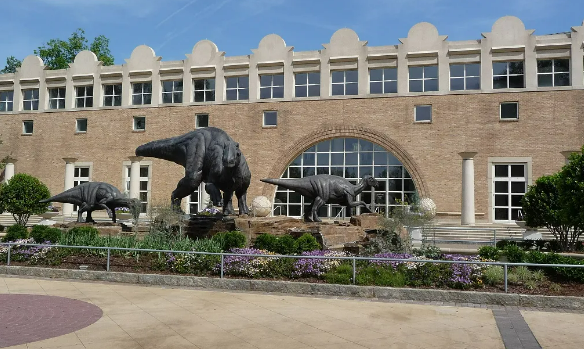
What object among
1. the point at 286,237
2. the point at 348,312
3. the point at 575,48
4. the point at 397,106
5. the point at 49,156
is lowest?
the point at 348,312

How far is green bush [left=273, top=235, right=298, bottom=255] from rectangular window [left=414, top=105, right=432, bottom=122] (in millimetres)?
17253

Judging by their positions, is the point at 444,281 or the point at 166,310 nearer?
the point at 166,310

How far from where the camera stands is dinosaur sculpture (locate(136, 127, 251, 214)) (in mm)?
14828

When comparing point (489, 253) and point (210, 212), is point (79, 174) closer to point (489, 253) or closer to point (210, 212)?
point (210, 212)

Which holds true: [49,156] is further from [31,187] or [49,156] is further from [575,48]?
[575,48]

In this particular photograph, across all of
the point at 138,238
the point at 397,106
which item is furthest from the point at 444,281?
the point at 397,106

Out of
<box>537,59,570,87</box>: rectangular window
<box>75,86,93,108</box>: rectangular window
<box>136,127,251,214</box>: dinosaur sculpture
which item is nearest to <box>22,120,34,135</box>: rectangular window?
<box>75,86,93,108</box>: rectangular window

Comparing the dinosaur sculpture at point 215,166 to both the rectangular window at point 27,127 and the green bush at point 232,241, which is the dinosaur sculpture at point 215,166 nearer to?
the green bush at point 232,241

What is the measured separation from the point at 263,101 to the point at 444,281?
2166 cm

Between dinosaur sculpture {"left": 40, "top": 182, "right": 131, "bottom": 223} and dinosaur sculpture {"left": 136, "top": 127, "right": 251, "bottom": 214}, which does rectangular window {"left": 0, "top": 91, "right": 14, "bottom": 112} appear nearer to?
dinosaur sculpture {"left": 40, "top": 182, "right": 131, "bottom": 223}

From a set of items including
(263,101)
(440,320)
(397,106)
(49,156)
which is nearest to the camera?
(440,320)

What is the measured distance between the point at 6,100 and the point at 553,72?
35827 millimetres

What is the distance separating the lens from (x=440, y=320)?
7727 millimetres

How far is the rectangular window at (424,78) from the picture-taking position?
2780 cm
